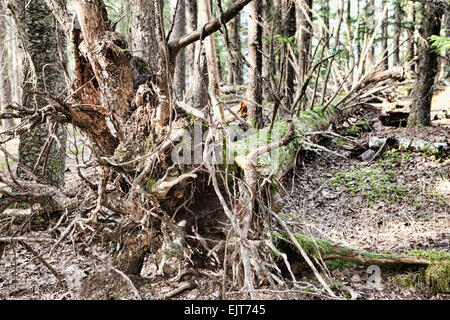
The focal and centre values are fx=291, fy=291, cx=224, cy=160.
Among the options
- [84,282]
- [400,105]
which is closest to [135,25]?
[84,282]

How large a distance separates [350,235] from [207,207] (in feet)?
6.95

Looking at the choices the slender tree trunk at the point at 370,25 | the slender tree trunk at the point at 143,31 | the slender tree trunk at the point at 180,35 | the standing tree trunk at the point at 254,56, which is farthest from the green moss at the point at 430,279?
the slender tree trunk at the point at 180,35

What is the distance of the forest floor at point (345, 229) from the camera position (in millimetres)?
3123

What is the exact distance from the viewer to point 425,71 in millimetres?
6520

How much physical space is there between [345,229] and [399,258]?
47.3 inches

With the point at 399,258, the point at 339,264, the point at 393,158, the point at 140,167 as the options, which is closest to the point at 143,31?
the point at 140,167

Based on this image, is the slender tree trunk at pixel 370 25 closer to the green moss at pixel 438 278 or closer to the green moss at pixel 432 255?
the green moss at pixel 432 255

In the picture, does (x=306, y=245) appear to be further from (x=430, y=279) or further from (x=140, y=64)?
(x=140, y=64)

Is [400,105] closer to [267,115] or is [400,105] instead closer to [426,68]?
[426,68]

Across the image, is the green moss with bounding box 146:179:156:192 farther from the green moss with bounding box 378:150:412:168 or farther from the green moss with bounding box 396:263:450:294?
the green moss with bounding box 378:150:412:168

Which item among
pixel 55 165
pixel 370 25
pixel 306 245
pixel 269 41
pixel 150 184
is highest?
pixel 370 25

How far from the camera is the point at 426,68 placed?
256 inches

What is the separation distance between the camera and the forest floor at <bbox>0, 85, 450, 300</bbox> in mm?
3123
